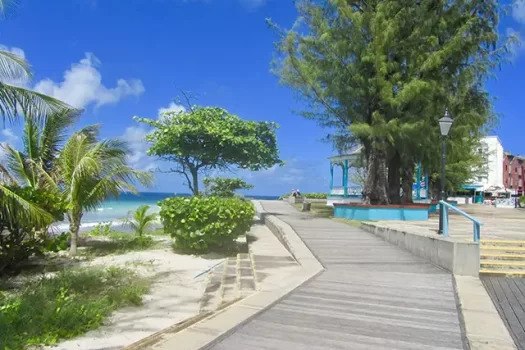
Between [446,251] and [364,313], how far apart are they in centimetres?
328

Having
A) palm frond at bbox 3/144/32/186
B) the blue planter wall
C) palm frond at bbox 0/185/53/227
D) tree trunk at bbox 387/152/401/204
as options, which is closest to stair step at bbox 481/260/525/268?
palm frond at bbox 0/185/53/227

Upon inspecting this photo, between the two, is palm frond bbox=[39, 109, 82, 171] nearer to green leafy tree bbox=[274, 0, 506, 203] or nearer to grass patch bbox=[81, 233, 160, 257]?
grass patch bbox=[81, 233, 160, 257]

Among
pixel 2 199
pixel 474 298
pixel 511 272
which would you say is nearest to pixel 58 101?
pixel 2 199

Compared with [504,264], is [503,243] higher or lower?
higher

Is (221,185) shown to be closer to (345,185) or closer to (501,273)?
(345,185)

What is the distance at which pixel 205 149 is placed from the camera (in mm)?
17734

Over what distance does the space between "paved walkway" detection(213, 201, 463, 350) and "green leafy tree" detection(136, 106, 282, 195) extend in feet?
32.0

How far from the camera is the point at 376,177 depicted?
19.1 metres

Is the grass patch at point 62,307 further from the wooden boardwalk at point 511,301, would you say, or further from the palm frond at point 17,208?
the wooden boardwalk at point 511,301

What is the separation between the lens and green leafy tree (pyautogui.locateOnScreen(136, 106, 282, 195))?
56.1 feet

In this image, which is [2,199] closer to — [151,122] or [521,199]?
[151,122]

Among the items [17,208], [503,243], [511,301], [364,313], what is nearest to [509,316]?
[511,301]

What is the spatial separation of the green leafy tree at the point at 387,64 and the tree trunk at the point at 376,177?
43mm

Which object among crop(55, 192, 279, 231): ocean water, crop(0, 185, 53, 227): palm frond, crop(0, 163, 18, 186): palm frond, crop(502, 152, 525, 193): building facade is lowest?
crop(55, 192, 279, 231): ocean water
